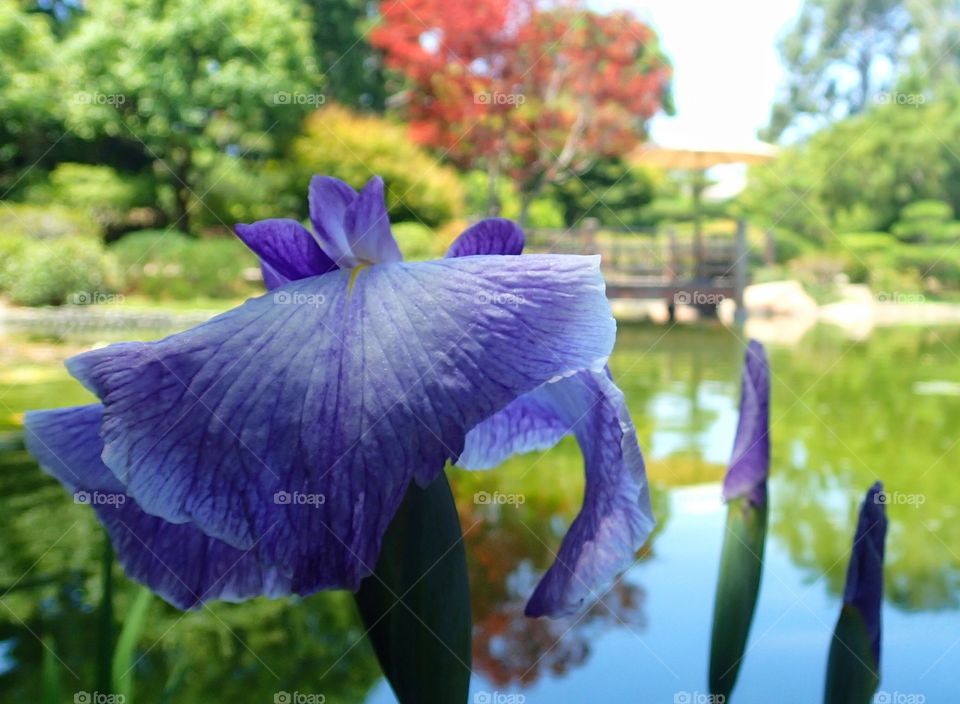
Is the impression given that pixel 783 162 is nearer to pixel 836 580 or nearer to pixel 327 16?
pixel 327 16

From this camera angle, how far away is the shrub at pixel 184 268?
8.16m

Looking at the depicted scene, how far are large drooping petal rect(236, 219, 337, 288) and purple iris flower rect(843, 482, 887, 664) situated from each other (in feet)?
0.71

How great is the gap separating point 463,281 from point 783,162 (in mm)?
15136

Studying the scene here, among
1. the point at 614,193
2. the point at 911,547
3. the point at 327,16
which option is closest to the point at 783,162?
the point at 614,193

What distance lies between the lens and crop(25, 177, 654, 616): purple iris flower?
0.24m

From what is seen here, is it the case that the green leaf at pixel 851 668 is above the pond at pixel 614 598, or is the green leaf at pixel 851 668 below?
above

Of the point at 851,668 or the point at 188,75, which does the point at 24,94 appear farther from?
the point at 851,668

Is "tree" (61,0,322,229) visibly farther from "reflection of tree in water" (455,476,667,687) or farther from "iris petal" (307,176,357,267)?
"iris petal" (307,176,357,267)

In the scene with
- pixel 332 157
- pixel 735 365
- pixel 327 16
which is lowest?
pixel 735 365

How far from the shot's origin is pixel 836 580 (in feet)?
6.92

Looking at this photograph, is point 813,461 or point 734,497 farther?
point 813,461

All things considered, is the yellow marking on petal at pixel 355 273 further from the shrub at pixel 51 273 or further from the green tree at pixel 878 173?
the green tree at pixel 878 173

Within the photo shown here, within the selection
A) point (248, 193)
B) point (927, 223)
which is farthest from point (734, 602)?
point (927, 223)

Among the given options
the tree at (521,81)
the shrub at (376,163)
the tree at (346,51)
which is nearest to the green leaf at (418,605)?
the shrub at (376,163)
